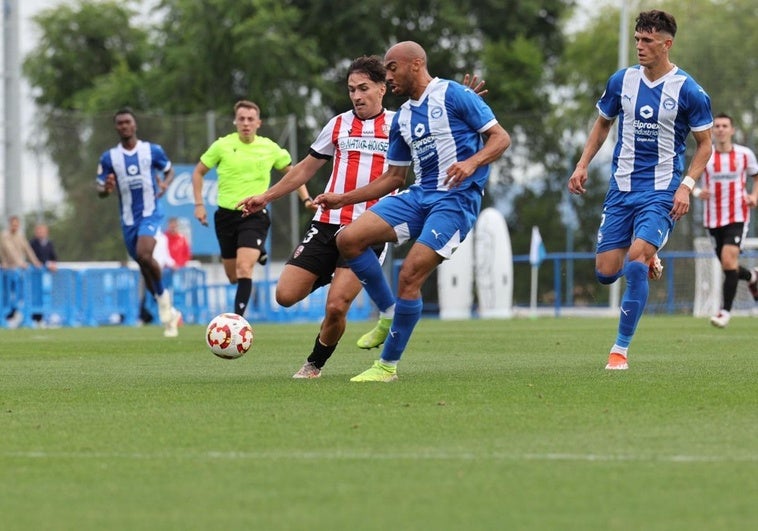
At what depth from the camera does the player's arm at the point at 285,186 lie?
368 inches

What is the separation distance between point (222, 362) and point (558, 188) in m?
23.4

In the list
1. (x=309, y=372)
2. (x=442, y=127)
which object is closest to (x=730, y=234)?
(x=309, y=372)

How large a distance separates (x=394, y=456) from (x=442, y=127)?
3575 mm

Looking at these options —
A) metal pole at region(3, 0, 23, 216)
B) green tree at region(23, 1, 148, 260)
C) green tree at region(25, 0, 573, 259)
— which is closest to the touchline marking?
metal pole at region(3, 0, 23, 216)

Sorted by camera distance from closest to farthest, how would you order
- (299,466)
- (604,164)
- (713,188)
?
1. (299,466)
2. (713,188)
3. (604,164)

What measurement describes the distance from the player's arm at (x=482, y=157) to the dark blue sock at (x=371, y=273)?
80 cm

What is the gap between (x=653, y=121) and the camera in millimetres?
9836

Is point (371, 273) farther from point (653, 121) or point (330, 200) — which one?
point (653, 121)

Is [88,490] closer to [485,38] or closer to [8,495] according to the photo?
[8,495]

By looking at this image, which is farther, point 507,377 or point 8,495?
point 507,377

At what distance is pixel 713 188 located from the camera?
1825 centimetres

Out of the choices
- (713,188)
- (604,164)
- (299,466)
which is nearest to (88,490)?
(299,466)

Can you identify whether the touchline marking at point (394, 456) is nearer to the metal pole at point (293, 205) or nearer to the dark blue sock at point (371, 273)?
the dark blue sock at point (371, 273)

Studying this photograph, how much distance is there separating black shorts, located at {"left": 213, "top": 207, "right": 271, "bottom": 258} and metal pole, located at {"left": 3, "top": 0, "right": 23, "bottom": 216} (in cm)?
1413
